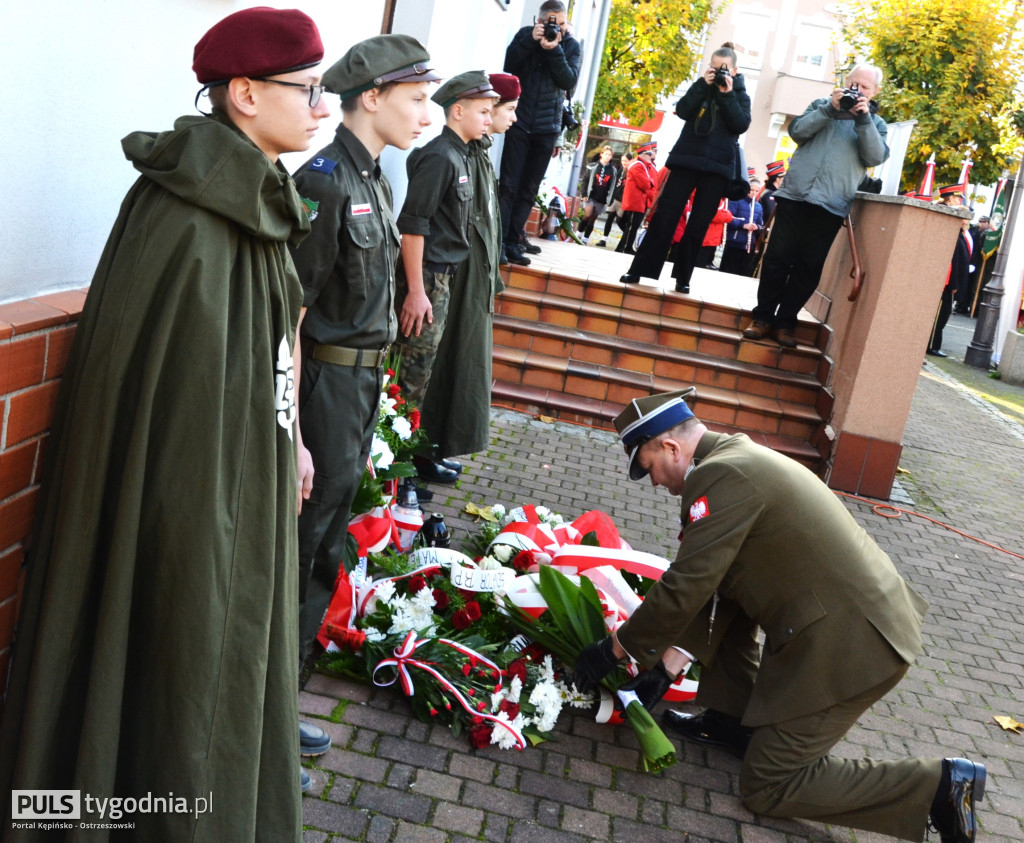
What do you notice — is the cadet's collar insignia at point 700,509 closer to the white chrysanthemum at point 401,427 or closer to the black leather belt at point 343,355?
the black leather belt at point 343,355

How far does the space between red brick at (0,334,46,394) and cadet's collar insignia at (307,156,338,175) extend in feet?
4.18

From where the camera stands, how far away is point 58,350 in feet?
7.34

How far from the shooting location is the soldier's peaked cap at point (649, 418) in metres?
3.64

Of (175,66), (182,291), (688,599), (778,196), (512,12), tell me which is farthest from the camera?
(512,12)

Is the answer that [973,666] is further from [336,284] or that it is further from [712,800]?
[336,284]

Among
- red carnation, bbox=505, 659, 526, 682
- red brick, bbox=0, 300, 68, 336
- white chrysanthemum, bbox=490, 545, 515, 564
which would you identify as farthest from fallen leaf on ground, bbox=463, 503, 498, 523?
red brick, bbox=0, 300, 68, 336

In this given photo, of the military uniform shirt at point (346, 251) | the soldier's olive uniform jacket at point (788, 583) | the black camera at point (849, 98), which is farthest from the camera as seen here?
the black camera at point (849, 98)

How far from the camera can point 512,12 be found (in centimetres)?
1037

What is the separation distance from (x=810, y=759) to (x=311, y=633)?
175 centimetres

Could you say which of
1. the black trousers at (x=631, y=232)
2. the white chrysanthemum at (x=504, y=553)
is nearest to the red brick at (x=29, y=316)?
the white chrysanthemum at (x=504, y=553)

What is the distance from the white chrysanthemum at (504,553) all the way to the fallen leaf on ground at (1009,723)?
7.40ft

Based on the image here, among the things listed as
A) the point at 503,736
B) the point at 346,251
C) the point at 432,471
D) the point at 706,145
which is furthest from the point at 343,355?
the point at 706,145

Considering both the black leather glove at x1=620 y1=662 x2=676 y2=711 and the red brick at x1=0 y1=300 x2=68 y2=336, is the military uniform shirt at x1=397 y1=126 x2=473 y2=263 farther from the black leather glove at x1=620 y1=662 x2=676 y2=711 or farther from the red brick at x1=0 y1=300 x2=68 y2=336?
the red brick at x1=0 y1=300 x2=68 y2=336

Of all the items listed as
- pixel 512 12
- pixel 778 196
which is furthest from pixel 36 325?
pixel 512 12
